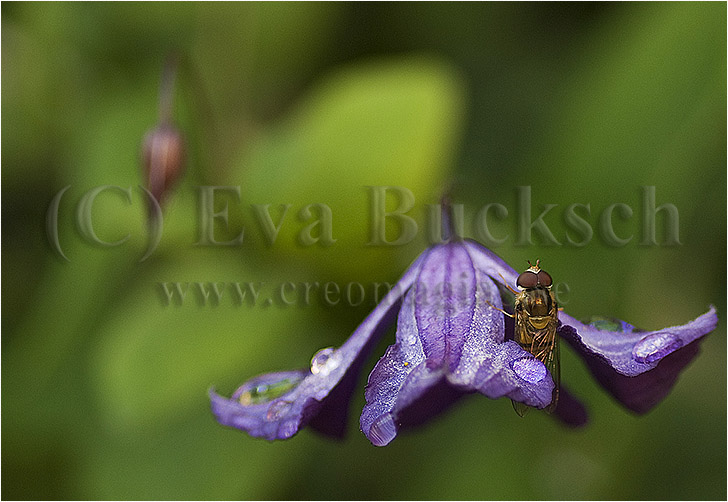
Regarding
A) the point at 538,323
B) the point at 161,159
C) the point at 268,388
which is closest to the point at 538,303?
the point at 538,323

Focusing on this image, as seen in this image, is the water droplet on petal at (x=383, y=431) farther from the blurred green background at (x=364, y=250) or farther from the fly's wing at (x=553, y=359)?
the blurred green background at (x=364, y=250)

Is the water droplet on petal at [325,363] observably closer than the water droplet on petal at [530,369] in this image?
No

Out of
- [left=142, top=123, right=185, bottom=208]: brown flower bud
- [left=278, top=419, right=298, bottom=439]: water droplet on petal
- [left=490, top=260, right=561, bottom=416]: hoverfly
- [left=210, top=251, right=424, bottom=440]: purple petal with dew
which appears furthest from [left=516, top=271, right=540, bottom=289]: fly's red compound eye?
[left=142, top=123, right=185, bottom=208]: brown flower bud

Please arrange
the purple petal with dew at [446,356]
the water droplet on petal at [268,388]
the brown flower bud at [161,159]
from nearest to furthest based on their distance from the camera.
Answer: the purple petal with dew at [446,356], the water droplet on petal at [268,388], the brown flower bud at [161,159]

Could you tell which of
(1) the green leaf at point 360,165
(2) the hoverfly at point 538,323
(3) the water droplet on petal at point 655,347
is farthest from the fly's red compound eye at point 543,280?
(1) the green leaf at point 360,165

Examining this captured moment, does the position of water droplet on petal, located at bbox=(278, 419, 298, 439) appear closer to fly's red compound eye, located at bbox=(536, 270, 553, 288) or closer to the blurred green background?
fly's red compound eye, located at bbox=(536, 270, 553, 288)

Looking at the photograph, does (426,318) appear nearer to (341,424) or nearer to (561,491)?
(341,424)

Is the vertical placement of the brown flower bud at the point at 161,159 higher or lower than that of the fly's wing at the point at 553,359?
higher
